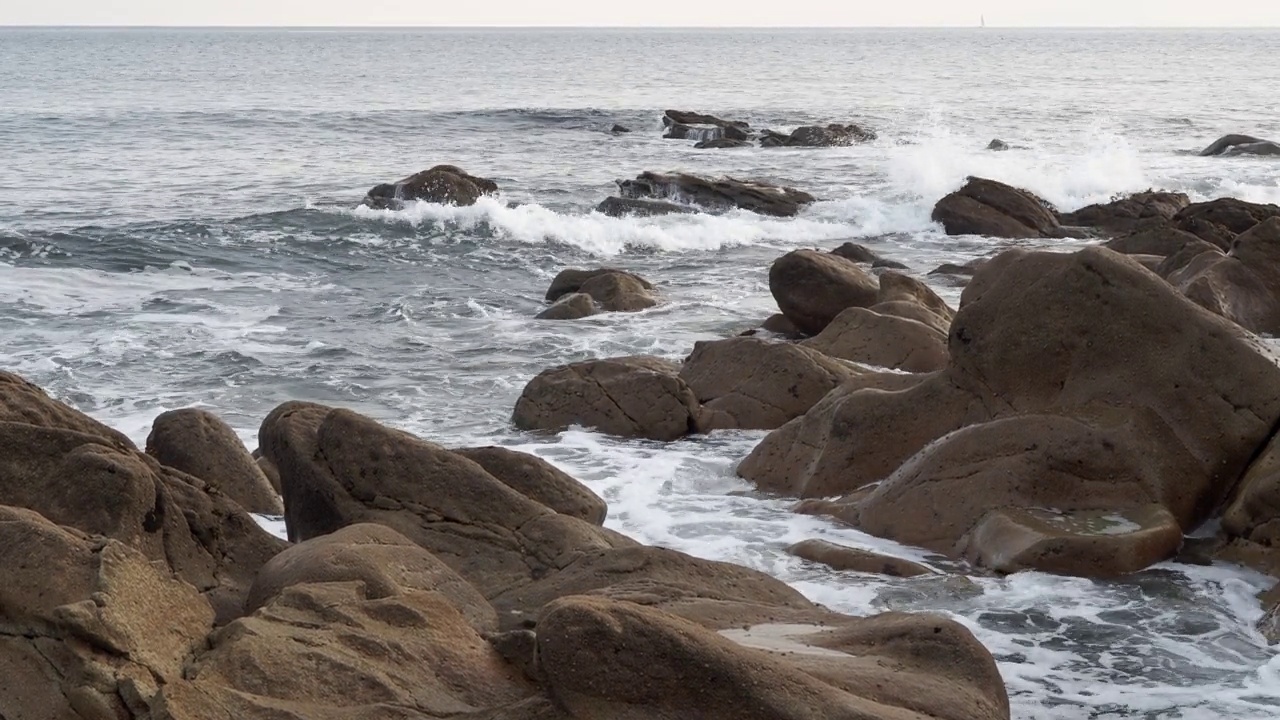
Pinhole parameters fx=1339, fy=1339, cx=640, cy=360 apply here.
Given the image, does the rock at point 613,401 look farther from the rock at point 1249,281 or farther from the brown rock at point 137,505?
the brown rock at point 137,505

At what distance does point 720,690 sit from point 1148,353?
4606mm

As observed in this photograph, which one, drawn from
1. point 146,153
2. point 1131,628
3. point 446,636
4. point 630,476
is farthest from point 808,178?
point 446,636

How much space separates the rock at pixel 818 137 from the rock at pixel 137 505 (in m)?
32.7

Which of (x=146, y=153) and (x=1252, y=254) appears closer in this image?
(x=1252, y=254)

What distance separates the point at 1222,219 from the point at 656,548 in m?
12.2

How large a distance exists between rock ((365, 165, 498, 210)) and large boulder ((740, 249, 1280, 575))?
1657cm

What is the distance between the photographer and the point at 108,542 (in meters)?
4.57

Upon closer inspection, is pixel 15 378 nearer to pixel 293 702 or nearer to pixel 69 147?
pixel 293 702

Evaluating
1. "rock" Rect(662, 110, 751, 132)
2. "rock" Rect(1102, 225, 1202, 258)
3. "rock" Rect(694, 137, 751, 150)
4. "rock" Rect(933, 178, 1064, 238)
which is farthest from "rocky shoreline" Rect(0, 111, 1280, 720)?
"rock" Rect(662, 110, 751, 132)

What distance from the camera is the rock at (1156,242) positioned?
14984mm

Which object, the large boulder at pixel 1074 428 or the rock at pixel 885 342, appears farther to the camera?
the rock at pixel 885 342

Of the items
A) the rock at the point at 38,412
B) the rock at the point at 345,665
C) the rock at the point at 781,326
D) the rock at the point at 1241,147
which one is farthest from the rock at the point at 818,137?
the rock at the point at 345,665

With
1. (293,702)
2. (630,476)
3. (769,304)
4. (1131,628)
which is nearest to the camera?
(293,702)

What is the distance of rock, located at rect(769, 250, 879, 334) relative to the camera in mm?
13117
